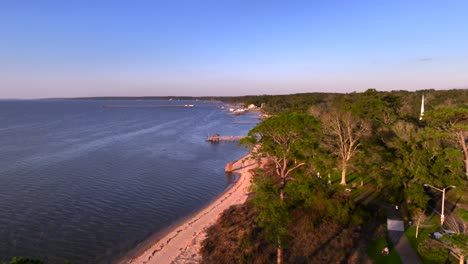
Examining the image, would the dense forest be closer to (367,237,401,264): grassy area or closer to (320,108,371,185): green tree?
(367,237,401,264): grassy area

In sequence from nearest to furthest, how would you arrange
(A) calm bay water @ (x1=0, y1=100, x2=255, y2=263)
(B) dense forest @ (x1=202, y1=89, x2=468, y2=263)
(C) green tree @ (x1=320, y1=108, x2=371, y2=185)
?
(B) dense forest @ (x1=202, y1=89, x2=468, y2=263) < (A) calm bay water @ (x1=0, y1=100, x2=255, y2=263) < (C) green tree @ (x1=320, y1=108, x2=371, y2=185)

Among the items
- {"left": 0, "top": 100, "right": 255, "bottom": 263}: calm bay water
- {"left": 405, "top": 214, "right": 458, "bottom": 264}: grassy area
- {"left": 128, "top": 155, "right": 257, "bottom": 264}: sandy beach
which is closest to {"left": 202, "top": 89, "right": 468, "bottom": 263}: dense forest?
{"left": 405, "top": 214, "right": 458, "bottom": 264}: grassy area

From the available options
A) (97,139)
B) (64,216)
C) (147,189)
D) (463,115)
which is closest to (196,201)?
(147,189)

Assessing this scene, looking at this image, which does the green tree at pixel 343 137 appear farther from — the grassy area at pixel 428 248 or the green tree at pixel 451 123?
the grassy area at pixel 428 248

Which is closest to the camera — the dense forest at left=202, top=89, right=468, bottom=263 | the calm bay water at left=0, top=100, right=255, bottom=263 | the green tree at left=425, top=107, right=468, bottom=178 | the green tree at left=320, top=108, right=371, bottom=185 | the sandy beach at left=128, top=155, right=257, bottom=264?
the dense forest at left=202, top=89, right=468, bottom=263

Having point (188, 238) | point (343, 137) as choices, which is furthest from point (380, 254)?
point (343, 137)

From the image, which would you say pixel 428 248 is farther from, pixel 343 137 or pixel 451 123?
pixel 343 137

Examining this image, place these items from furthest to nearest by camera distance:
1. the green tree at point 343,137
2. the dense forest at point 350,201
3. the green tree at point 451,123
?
1. the green tree at point 343,137
2. the green tree at point 451,123
3. the dense forest at point 350,201

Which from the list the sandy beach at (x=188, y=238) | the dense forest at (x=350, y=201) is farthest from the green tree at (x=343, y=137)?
the sandy beach at (x=188, y=238)
